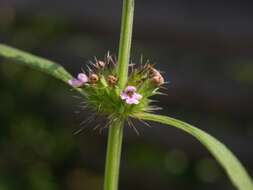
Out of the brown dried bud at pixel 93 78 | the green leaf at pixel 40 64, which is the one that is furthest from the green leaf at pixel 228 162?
the green leaf at pixel 40 64

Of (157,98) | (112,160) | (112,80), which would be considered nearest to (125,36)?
(112,80)

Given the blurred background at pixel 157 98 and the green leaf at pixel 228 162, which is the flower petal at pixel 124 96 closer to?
the green leaf at pixel 228 162

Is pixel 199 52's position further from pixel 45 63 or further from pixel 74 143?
pixel 45 63

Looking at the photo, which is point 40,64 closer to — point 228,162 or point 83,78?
point 83,78

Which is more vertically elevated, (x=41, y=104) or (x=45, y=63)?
(x=41, y=104)

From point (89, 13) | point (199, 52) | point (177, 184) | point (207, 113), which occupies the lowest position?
point (177, 184)

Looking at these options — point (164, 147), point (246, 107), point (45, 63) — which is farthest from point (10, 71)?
point (45, 63)

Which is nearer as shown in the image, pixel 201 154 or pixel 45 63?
pixel 45 63

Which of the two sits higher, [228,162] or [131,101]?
[131,101]
